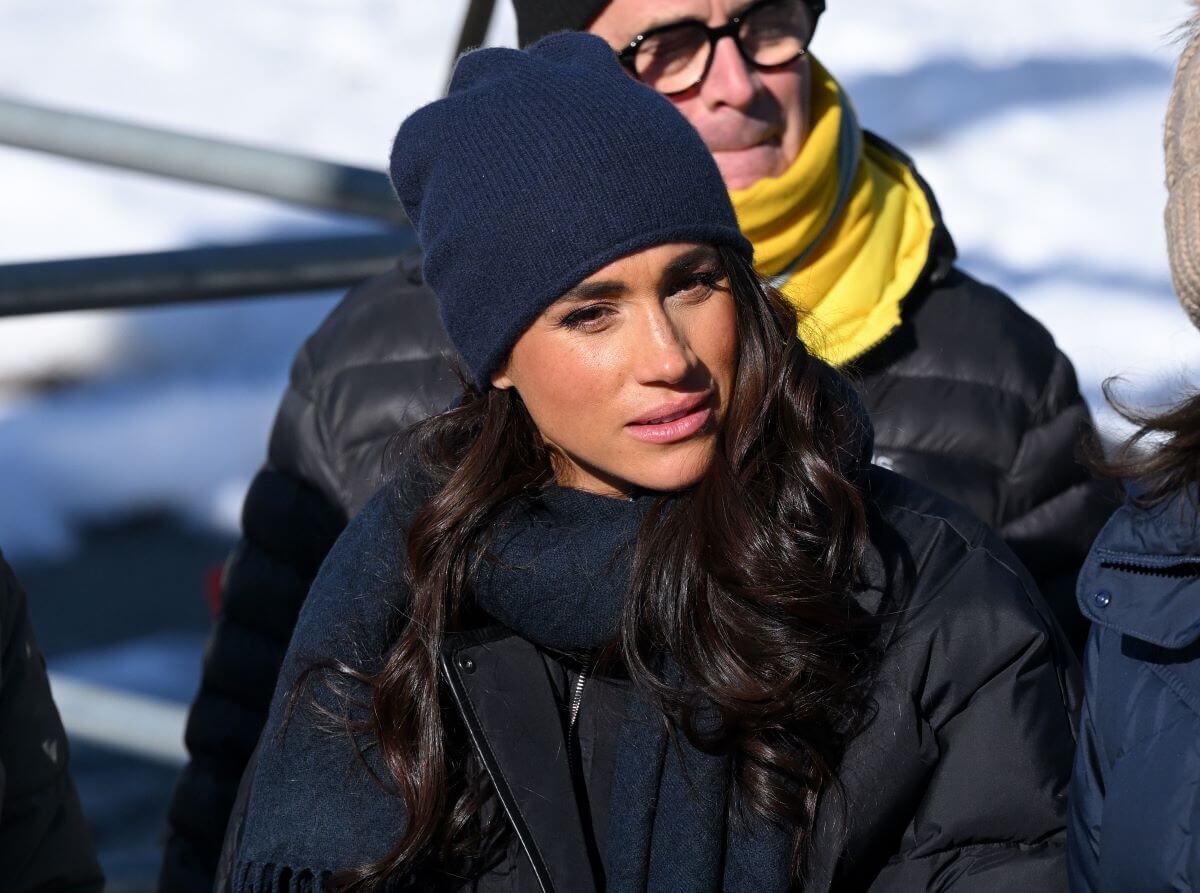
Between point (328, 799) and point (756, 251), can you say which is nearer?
point (328, 799)

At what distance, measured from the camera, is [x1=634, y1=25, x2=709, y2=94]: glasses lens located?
7.32ft

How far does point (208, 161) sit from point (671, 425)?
5.72 ft

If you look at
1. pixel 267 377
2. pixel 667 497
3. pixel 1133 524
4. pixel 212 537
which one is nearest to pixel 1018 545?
pixel 1133 524

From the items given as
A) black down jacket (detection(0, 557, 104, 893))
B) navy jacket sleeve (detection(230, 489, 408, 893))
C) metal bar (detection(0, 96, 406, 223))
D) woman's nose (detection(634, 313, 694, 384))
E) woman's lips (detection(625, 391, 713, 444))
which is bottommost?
black down jacket (detection(0, 557, 104, 893))

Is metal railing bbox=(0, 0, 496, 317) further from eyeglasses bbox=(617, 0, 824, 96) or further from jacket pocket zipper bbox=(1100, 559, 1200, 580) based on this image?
jacket pocket zipper bbox=(1100, 559, 1200, 580)

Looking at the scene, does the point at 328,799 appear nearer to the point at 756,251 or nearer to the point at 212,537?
the point at 756,251

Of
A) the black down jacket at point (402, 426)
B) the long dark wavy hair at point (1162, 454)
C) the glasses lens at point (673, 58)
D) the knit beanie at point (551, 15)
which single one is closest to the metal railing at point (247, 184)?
the black down jacket at point (402, 426)

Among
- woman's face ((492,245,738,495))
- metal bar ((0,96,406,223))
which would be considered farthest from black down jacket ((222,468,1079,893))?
metal bar ((0,96,406,223))

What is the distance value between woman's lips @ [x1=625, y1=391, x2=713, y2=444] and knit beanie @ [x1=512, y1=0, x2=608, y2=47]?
0.71 m

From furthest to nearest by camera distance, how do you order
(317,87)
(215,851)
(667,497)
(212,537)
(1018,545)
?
(317,87), (212,537), (215,851), (1018,545), (667,497)

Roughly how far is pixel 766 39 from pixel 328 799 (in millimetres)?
1156

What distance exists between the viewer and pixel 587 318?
179 centimetres

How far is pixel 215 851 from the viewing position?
7.84 ft

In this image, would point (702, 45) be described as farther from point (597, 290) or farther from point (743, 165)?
point (597, 290)
